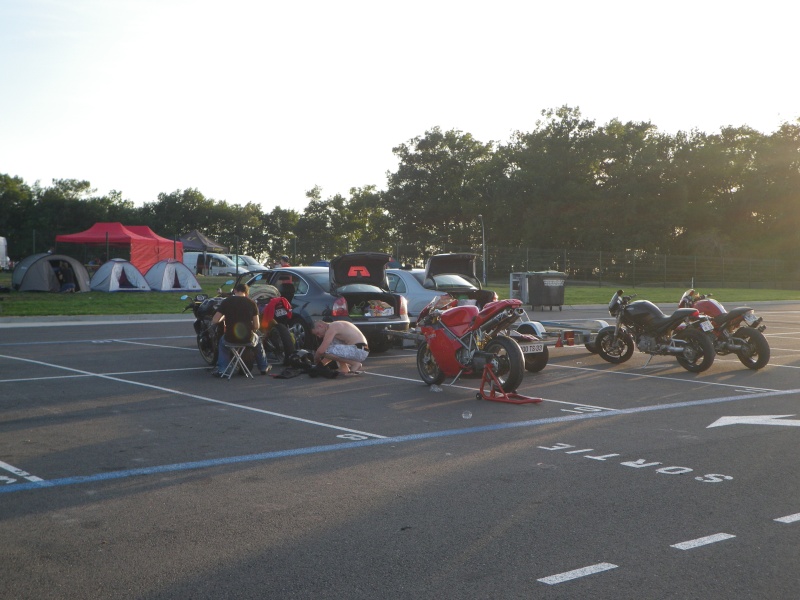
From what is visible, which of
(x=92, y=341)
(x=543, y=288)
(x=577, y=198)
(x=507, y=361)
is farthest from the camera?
(x=577, y=198)

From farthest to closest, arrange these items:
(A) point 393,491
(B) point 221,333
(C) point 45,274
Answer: (C) point 45,274, (B) point 221,333, (A) point 393,491

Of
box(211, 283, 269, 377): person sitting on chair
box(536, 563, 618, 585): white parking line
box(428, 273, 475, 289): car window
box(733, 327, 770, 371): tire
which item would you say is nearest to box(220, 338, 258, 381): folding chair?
box(211, 283, 269, 377): person sitting on chair

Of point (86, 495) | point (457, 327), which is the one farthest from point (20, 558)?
point (457, 327)

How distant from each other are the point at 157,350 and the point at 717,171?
58.7 meters

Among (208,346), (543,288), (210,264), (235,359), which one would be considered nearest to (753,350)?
(235,359)

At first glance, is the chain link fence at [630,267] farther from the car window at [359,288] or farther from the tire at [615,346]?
the tire at [615,346]

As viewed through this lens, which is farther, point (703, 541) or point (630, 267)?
point (630, 267)

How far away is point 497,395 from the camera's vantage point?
1078 cm

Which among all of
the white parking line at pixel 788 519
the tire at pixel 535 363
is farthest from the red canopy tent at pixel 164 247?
the white parking line at pixel 788 519

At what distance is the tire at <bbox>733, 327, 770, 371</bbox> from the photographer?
45.1 ft

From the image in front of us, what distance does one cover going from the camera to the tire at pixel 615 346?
48.0ft

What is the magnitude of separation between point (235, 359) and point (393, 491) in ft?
21.9

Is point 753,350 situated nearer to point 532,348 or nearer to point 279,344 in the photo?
point 532,348

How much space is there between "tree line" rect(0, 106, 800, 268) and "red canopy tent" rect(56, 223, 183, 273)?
14560 mm
